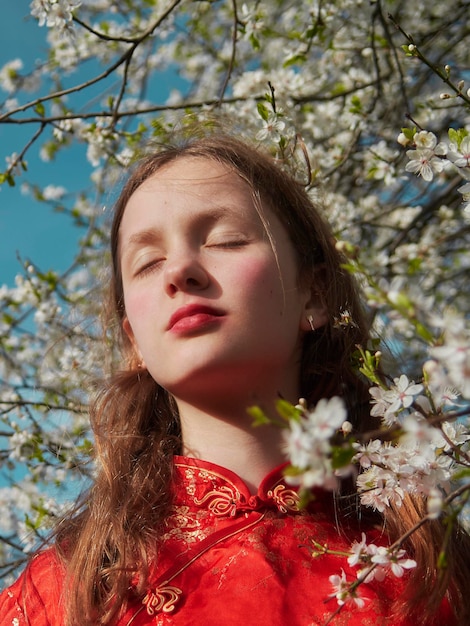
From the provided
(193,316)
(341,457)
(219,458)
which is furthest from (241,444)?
(341,457)

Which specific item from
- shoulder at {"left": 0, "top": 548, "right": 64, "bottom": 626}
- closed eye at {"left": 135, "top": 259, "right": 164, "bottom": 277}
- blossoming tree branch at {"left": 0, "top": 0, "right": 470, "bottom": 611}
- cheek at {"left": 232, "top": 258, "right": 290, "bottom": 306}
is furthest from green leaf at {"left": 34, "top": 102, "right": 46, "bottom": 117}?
shoulder at {"left": 0, "top": 548, "right": 64, "bottom": 626}

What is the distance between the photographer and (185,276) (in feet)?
5.00

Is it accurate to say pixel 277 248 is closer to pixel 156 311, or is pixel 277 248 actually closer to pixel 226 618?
pixel 156 311

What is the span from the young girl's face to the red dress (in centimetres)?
23

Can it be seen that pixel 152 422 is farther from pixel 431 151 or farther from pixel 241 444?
pixel 431 151

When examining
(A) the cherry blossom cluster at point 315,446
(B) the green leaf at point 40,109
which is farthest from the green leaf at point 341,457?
(B) the green leaf at point 40,109

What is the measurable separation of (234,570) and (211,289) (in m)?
0.56

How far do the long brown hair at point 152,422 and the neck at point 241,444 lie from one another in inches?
6.2

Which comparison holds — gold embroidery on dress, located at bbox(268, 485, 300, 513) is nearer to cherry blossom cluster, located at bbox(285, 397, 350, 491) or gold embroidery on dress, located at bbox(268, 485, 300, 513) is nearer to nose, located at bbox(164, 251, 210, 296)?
nose, located at bbox(164, 251, 210, 296)

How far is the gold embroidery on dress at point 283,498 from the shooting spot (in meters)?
1.58

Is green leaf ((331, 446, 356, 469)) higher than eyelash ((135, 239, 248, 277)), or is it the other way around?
eyelash ((135, 239, 248, 277))

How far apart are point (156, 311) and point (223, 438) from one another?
32cm

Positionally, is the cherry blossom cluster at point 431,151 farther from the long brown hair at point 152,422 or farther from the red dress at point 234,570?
the red dress at point 234,570

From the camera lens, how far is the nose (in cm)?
152
